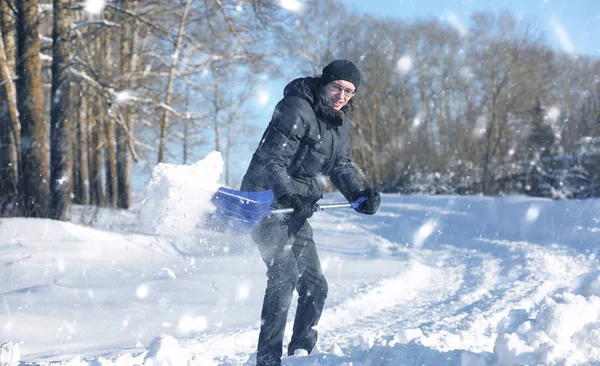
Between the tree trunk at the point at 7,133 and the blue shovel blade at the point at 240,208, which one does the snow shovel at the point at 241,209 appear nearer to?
the blue shovel blade at the point at 240,208

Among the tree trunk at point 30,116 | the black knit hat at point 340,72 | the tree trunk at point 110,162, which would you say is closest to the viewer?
the black knit hat at point 340,72

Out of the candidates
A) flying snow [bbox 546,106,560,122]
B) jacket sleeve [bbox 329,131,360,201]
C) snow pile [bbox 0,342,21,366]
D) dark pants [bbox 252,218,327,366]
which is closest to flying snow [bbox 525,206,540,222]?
jacket sleeve [bbox 329,131,360,201]

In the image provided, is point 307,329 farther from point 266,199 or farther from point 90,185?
point 90,185

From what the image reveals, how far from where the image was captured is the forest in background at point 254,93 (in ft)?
33.2

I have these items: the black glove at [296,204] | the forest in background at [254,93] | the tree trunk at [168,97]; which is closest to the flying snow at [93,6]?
the forest in background at [254,93]

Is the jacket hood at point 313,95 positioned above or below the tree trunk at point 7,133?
above

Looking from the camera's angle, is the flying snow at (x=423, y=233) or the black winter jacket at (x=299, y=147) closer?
the black winter jacket at (x=299, y=147)

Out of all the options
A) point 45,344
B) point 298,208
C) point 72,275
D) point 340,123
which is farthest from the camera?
point 72,275

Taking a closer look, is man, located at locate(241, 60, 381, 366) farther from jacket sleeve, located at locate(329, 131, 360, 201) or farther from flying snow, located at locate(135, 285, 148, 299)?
flying snow, located at locate(135, 285, 148, 299)

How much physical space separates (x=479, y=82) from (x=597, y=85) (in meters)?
12.9

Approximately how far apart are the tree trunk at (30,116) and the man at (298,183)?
7.37m

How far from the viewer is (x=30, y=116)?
9.83 m

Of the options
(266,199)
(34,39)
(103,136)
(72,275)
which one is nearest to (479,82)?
(103,136)

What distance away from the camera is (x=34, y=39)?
987 centimetres
